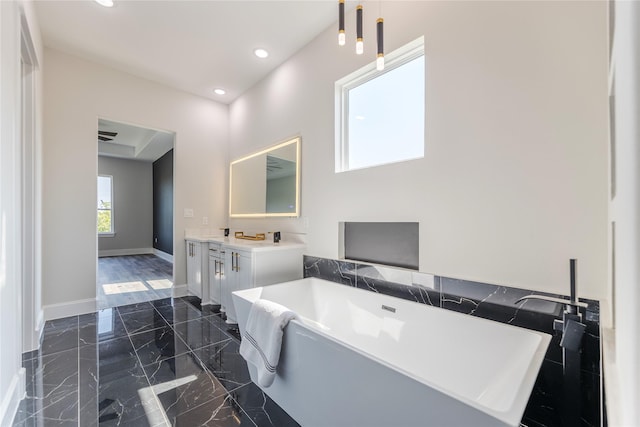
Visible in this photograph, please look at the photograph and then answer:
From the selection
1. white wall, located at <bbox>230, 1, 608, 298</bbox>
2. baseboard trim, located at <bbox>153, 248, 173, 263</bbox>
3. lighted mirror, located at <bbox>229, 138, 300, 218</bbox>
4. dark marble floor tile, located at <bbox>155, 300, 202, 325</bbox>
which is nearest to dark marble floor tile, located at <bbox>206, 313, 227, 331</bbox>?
dark marble floor tile, located at <bbox>155, 300, 202, 325</bbox>

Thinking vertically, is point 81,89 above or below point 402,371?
above

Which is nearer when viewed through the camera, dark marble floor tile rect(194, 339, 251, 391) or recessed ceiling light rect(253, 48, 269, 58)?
dark marble floor tile rect(194, 339, 251, 391)

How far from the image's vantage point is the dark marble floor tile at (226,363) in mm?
1965

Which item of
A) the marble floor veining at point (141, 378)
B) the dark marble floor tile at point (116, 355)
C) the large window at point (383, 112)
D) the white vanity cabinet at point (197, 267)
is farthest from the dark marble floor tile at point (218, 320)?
the large window at point (383, 112)

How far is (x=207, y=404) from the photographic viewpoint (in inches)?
67.2

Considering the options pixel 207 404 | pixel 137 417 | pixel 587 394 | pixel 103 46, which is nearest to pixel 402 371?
pixel 587 394

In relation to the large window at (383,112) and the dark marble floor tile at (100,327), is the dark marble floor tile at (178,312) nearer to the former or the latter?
the dark marble floor tile at (100,327)

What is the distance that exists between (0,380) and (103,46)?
3340 millimetres

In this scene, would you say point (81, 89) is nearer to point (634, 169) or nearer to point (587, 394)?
point (634, 169)

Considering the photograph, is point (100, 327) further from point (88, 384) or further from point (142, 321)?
point (88, 384)

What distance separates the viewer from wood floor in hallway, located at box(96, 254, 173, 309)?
3.87m

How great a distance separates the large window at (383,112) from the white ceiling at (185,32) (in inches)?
30.8

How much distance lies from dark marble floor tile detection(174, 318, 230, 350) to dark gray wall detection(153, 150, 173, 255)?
4.64 metres

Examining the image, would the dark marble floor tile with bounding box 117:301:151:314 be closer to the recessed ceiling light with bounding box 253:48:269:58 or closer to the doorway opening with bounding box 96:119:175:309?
the doorway opening with bounding box 96:119:175:309
